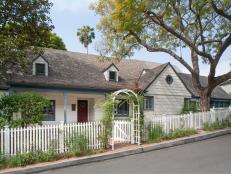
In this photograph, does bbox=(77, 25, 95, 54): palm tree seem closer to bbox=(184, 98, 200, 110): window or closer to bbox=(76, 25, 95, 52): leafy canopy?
bbox=(76, 25, 95, 52): leafy canopy

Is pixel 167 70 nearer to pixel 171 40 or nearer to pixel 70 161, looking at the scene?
pixel 171 40

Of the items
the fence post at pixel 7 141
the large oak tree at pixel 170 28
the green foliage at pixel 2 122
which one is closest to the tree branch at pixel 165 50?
the large oak tree at pixel 170 28

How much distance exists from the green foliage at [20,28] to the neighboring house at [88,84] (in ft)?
16.7

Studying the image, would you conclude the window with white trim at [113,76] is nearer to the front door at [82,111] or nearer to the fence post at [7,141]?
the front door at [82,111]

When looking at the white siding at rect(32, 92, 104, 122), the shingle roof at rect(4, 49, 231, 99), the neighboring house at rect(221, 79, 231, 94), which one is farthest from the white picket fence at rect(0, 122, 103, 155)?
the neighboring house at rect(221, 79, 231, 94)

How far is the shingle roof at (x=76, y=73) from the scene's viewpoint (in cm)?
2334

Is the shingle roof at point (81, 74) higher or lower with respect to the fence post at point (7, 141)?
higher

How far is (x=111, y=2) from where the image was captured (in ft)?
78.9

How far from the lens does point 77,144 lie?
13844 mm

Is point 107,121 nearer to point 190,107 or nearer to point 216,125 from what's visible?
point 216,125

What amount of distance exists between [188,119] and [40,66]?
35.2 ft

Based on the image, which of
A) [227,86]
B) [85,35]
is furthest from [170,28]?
[85,35]

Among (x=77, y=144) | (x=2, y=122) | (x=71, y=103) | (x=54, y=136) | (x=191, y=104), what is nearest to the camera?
(x=2, y=122)

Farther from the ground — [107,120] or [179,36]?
[179,36]
